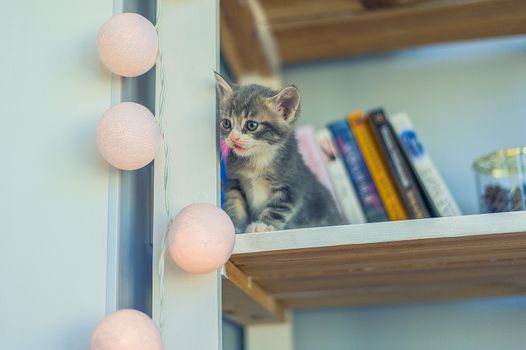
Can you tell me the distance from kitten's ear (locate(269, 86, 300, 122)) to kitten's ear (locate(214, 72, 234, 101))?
0.05m

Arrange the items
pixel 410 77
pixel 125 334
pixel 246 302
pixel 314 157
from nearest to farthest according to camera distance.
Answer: pixel 125 334 → pixel 246 302 → pixel 314 157 → pixel 410 77

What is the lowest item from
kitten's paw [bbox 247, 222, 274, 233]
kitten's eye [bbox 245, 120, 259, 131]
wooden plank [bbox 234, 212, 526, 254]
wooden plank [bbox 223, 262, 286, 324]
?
wooden plank [bbox 223, 262, 286, 324]

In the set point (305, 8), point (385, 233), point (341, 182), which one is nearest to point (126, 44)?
point (385, 233)

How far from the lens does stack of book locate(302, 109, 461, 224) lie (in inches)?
40.1

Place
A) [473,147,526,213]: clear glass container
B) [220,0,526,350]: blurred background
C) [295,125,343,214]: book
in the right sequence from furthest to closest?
[220,0,526,350]: blurred background, [295,125,343,214]: book, [473,147,526,213]: clear glass container

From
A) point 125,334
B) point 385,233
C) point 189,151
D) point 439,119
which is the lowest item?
point 125,334

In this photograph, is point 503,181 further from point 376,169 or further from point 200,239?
point 200,239

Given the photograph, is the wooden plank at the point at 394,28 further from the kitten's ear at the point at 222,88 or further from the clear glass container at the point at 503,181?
the kitten's ear at the point at 222,88

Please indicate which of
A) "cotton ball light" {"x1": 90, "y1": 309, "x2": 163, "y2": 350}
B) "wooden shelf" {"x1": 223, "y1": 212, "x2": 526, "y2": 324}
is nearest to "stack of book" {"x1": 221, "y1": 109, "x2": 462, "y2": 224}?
"wooden shelf" {"x1": 223, "y1": 212, "x2": 526, "y2": 324}

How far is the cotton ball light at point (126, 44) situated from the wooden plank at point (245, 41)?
1.32 feet

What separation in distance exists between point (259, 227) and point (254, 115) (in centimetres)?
14

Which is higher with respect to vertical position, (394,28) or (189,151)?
(394,28)

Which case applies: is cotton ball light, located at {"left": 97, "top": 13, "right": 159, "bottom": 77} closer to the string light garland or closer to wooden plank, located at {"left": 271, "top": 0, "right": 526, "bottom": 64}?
the string light garland

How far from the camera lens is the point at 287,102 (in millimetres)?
840
